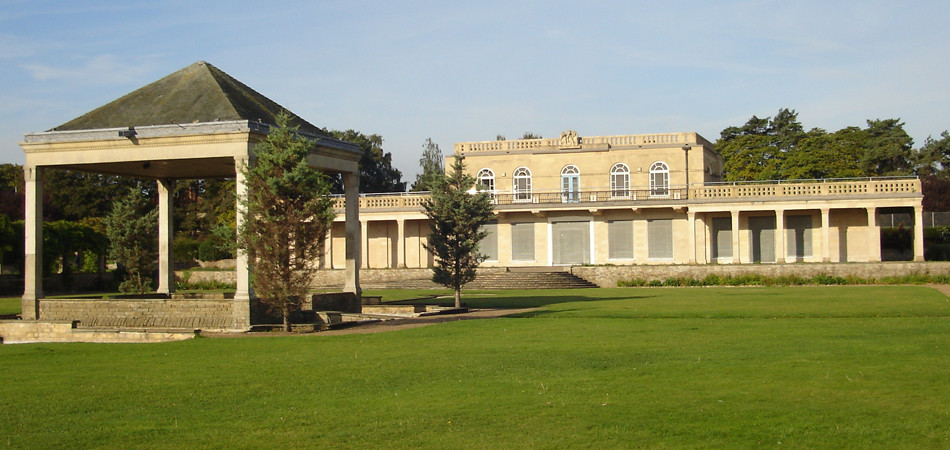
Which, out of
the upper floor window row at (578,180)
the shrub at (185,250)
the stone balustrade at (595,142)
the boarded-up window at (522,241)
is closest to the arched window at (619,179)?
the upper floor window row at (578,180)

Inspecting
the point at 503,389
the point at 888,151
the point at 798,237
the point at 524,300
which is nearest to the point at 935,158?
the point at 888,151

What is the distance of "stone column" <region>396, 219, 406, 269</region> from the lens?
199 feet

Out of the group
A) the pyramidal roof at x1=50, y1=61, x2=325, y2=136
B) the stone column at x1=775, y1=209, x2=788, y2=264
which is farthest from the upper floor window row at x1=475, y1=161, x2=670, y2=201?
the pyramidal roof at x1=50, y1=61, x2=325, y2=136

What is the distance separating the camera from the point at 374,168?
97.1 metres

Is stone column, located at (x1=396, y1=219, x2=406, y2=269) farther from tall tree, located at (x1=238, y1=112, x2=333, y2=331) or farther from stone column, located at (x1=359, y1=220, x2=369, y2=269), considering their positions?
tall tree, located at (x1=238, y1=112, x2=333, y2=331)

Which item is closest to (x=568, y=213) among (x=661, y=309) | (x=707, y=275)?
(x=707, y=275)

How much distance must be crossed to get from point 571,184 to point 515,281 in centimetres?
1288

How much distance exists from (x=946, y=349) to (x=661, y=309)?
12.9 m

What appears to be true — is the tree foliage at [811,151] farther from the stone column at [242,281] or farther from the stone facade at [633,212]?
the stone column at [242,281]

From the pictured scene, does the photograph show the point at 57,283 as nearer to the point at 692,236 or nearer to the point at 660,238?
the point at 660,238

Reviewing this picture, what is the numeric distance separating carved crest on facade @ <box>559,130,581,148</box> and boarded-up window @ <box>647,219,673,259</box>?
278 inches

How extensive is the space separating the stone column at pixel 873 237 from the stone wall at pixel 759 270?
20.0ft

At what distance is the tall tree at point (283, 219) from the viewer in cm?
2227

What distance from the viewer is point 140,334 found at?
22219mm
